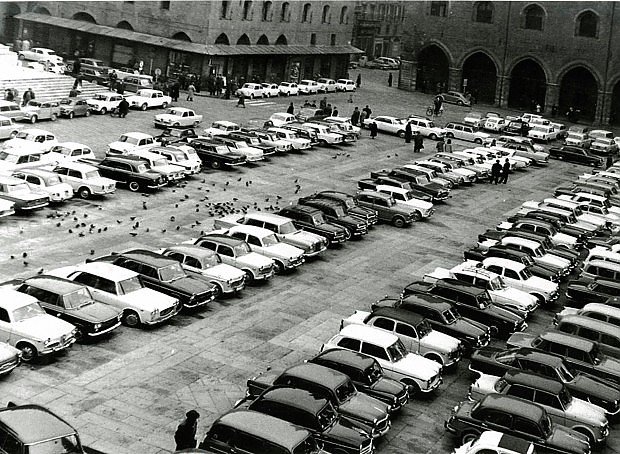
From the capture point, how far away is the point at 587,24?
2763 inches

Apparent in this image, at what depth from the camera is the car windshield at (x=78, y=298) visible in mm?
21406

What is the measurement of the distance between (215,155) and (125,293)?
1797 centimetres

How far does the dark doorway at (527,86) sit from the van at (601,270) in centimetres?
4494

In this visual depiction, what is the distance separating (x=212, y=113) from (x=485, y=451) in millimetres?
39788

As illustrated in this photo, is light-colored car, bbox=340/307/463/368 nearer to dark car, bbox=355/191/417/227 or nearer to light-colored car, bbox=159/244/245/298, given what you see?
light-colored car, bbox=159/244/245/298

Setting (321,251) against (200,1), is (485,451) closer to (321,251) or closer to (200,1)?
(321,251)

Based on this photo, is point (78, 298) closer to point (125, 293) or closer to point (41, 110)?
point (125, 293)

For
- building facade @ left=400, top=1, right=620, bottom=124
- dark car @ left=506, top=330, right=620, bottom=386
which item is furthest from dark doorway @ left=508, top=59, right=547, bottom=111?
dark car @ left=506, top=330, right=620, bottom=386

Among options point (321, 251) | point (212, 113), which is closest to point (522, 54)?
point (212, 113)

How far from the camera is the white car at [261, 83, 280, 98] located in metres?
63.2

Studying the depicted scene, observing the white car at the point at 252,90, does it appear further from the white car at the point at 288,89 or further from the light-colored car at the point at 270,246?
the light-colored car at the point at 270,246

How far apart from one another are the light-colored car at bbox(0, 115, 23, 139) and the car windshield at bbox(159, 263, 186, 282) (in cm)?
1778

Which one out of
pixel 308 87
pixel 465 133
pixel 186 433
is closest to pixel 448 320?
pixel 186 433

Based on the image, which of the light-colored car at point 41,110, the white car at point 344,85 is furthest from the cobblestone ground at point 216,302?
the white car at point 344,85
